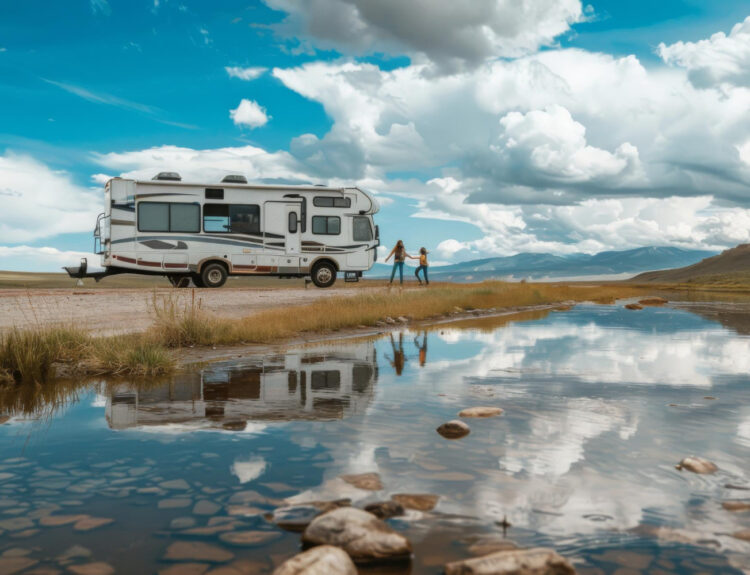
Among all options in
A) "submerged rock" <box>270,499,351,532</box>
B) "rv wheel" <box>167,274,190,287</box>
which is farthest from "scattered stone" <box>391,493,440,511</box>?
"rv wheel" <box>167,274,190,287</box>

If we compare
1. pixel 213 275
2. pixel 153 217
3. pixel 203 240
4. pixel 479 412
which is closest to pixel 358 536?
pixel 479 412

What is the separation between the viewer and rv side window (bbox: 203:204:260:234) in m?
22.2

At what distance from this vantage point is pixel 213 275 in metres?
22.5

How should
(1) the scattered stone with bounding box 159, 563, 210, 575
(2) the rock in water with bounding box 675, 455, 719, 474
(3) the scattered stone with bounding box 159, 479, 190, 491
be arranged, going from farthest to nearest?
1. (2) the rock in water with bounding box 675, 455, 719, 474
2. (3) the scattered stone with bounding box 159, 479, 190, 491
3. (1) the scattered stone with bounding box 159, 563, 210, 575

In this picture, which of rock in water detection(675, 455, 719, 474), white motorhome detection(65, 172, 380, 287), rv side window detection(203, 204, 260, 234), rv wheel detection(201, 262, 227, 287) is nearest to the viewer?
rock in water detection(675, 455, 719, 474)

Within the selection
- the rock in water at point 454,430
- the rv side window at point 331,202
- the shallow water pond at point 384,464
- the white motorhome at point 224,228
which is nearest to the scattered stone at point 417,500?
the shallow water pond at point 384,464

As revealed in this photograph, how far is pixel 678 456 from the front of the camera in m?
4.82

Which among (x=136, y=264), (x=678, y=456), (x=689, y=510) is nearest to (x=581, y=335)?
(x=678, y=456)

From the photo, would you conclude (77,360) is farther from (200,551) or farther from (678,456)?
(678,456)

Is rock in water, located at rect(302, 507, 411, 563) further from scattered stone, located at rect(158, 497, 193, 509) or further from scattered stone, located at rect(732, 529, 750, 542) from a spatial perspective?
scattered stone, located at rect(732, 529, 750, 542)

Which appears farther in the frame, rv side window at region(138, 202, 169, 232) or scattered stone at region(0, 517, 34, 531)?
rv side window at region(138, 202, 169, 232)

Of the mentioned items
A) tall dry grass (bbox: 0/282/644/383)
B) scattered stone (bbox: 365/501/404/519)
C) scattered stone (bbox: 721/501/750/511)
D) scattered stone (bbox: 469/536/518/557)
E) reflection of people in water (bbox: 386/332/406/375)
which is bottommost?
scattered stone (bbox: 469/536/518/557)

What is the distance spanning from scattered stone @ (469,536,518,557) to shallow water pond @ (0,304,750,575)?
12 mm

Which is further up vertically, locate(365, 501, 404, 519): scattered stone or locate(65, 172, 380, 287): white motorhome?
locate(65, 172, 380, 287): white motorhome
